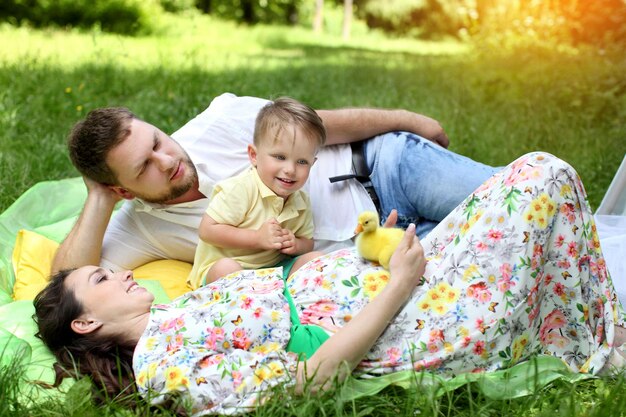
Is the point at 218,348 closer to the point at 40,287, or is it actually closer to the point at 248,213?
the point at 248,213

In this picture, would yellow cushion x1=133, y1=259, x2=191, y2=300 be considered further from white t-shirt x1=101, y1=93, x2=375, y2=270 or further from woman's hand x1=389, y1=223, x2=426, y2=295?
woman's hand x1=389, y1=223, x2=426, y2=295

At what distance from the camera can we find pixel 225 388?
2.42 meters

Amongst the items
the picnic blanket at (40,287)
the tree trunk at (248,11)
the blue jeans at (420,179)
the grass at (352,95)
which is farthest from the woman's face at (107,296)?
the tree trunk at (248,11)

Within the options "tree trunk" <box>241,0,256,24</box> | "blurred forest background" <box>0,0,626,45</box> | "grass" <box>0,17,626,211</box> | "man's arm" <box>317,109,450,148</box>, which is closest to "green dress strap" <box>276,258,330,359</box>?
"man's arm" <box>317,109,450,148</box>

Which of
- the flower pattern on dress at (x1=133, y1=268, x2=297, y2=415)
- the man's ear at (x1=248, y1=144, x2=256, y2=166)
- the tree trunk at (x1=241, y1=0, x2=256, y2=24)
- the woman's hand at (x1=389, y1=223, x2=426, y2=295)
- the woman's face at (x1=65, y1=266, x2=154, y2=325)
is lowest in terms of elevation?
the tree trunk at (x1=241, y1=0, x2=256, y2=24)

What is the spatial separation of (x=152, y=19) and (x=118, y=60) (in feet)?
33.0

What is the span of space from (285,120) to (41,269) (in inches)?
56.6

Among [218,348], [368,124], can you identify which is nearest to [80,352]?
[218,348]

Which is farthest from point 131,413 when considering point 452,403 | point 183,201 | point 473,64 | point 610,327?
point 473,64

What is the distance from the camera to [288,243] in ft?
10.7

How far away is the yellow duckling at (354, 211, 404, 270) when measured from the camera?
277cm

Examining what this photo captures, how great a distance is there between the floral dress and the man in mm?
747

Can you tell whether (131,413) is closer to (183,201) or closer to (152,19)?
(183,201)

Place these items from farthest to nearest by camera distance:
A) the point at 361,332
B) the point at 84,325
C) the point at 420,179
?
the point at 420,179, the point at 84,325, the point at 361,332
